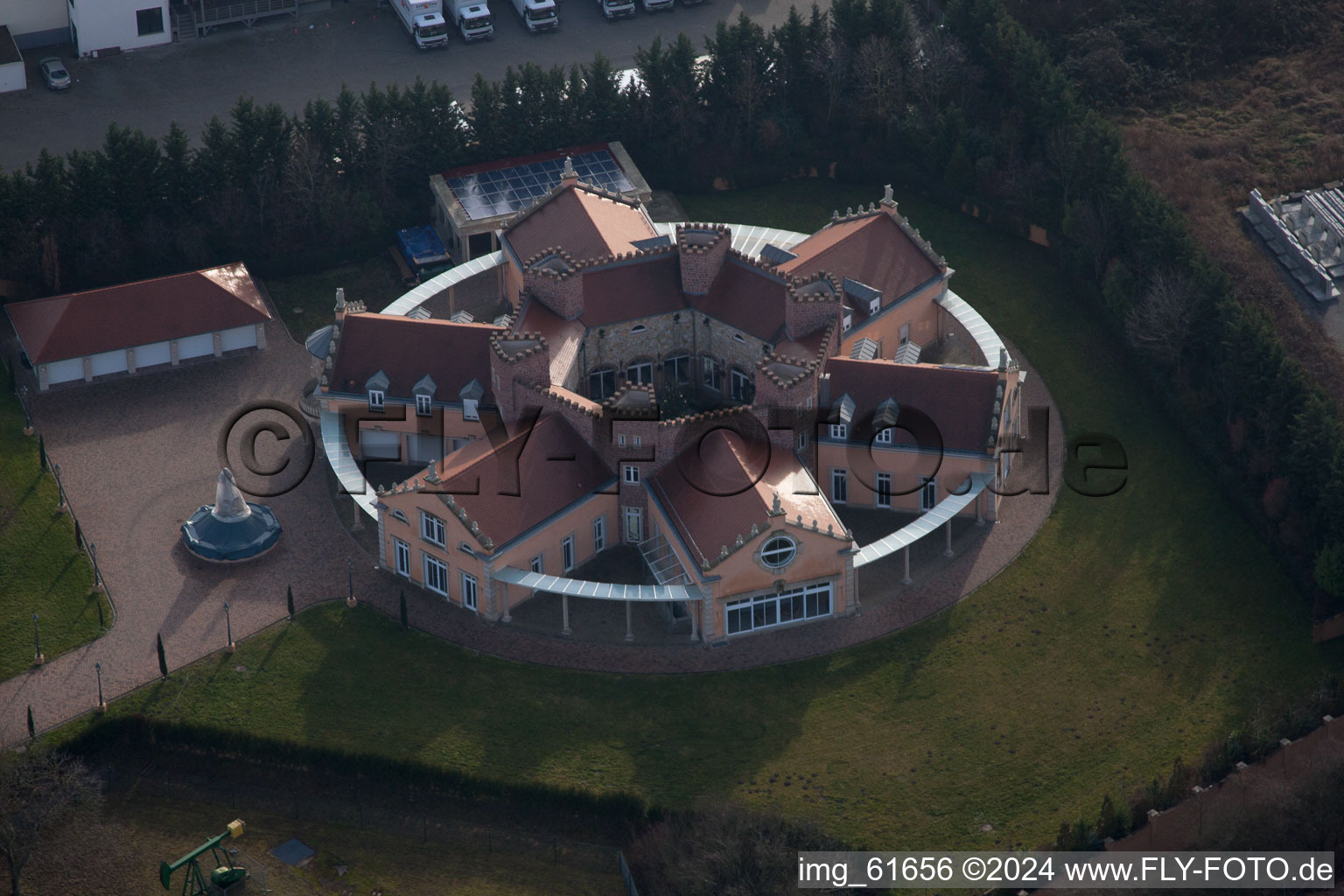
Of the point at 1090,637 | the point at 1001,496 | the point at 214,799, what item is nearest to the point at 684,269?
the point at 1001,496

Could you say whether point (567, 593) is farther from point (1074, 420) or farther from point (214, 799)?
point (1074, 420)

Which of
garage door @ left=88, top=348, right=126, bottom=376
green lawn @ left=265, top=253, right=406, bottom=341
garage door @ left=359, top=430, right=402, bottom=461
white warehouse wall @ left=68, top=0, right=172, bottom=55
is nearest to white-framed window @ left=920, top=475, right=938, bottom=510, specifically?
garage door @ left=359, top=430, right=402, bottom=461

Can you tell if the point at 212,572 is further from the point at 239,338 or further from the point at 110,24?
the point at 110,24

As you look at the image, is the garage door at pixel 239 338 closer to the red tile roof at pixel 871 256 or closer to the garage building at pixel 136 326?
the garage building at pixel 136 326

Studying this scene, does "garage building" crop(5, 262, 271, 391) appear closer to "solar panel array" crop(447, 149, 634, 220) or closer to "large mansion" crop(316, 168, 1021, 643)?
"large mansion" crop(316, 168, 1021, 643)

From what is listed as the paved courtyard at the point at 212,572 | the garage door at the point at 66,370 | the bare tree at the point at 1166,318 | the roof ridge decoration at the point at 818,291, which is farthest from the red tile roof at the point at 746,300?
the garage door at the point at 66,370
